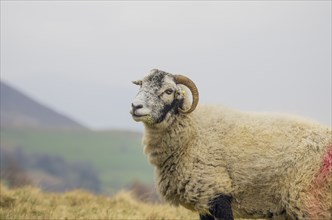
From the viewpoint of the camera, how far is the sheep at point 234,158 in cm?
1087

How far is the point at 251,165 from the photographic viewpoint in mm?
11078

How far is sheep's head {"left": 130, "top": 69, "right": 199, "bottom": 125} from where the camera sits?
1123 cm

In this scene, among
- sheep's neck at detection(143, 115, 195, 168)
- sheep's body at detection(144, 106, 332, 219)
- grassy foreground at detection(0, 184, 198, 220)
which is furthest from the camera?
grassy foreground at detection(0, 184, 198, 220)

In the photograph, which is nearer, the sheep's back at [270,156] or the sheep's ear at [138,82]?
the sheep's back at [270,156]

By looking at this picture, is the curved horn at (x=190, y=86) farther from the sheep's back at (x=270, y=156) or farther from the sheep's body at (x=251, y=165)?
the sheep's back at (x=270, y=156)

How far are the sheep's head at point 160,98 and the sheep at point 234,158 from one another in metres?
0.02

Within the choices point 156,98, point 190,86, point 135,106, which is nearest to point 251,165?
point 190,86

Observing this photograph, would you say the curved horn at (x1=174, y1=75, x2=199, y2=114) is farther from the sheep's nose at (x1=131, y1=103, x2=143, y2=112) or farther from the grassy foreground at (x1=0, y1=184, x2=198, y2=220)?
the grassy foreground at (x1=0, y1=184, x2=198, y2=220)

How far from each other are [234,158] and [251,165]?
0.32 metres

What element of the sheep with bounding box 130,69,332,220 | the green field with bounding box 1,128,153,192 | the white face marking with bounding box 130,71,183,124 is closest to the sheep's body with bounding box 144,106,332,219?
the sheep with bounding box 130,69,332,220

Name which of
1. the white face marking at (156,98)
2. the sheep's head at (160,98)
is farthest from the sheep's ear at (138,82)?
the white face marking at (156,98)

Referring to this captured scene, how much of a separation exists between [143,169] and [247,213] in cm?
11398

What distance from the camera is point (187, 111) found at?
39.0ft

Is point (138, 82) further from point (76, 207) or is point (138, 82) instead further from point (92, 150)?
point (92, 150)
